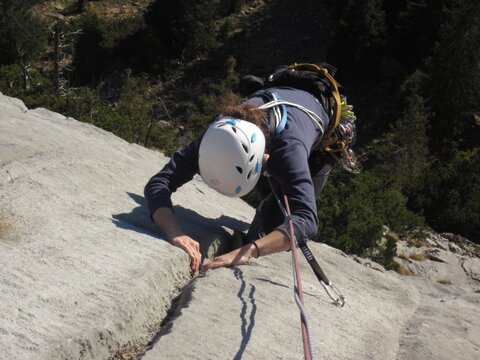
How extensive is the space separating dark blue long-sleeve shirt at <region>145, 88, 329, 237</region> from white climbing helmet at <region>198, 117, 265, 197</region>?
13cm

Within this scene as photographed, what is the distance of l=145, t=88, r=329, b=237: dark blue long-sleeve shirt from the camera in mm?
3699

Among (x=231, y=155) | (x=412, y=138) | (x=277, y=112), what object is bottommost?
(x=412, y=138)

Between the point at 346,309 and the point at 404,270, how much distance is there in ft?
19.0

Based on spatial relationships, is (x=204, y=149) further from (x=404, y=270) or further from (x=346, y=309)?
(x=404, y=270)

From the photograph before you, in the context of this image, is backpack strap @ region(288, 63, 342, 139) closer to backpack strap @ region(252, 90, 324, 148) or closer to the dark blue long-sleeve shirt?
the dark blue long-sleeve shirt

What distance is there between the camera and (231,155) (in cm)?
368

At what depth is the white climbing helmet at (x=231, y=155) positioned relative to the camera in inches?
143

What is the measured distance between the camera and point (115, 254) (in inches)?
142

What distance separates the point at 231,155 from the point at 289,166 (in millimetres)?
312

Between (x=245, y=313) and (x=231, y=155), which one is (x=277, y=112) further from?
(x=245, y=313)

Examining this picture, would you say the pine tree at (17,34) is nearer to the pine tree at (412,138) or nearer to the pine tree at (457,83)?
the pine tree at (412,138)

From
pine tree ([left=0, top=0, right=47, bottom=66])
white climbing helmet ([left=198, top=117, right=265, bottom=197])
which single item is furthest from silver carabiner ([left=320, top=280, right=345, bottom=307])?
pine tree ([left=0, top=0, right=47, bottom=66])

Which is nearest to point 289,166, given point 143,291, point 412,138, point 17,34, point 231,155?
point 231,155

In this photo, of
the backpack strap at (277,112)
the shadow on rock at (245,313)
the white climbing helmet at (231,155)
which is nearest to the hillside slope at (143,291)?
the shadow on rock at (245,313)
